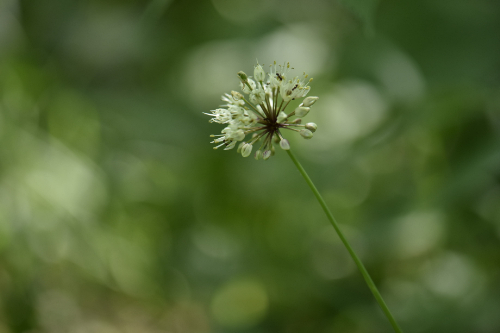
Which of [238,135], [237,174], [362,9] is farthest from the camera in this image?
[237,174]

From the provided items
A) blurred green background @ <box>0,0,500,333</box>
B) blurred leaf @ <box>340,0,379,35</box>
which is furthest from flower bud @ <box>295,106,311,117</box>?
blurred green background @ <box>0,0,500,333</box>

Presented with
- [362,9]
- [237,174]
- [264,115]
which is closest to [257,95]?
[264,115]

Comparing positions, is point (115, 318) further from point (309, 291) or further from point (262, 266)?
point (309, 291)

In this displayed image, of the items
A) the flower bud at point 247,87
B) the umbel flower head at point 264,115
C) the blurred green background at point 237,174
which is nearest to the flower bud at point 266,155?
the umbel flower head at point 264,115

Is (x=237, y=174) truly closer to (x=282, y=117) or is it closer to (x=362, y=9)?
(x=282, y=117)

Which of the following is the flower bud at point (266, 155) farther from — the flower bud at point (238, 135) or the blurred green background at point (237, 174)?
the blurred green background at point (237, 174)

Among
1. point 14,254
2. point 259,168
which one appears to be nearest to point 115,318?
point 14,254

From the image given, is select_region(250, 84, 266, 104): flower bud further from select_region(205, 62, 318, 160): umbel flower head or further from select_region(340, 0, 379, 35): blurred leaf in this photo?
select_region(340, 0, 379, 35): blurred leaf

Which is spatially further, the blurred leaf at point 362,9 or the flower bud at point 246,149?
the flower bud at point 246,149

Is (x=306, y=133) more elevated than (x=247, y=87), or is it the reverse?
(x=247, y=87)
